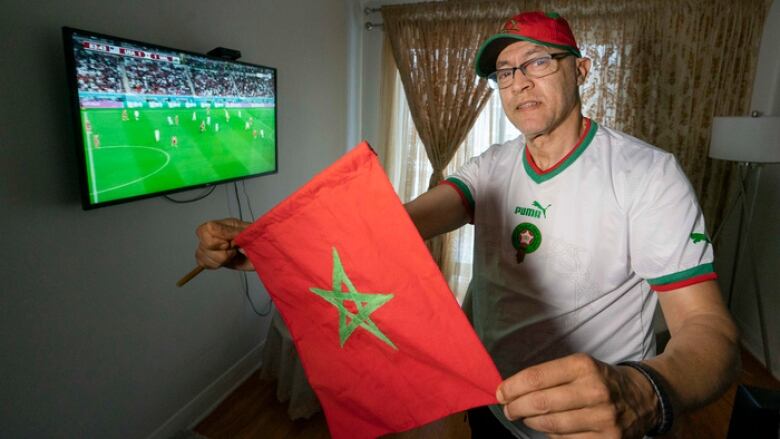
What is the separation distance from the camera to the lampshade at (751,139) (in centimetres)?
230

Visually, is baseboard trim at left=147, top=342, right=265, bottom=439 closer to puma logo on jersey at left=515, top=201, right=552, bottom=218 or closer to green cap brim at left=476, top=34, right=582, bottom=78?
puma logo on jersey at left=515, top=201, right=552, bottom=218

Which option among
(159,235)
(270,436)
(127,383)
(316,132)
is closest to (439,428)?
(270,436)

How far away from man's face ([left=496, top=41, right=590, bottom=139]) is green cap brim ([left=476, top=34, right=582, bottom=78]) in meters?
0.02

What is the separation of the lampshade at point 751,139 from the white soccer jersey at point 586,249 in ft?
6.82

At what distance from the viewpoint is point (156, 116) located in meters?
1.63

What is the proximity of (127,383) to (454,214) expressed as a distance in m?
1.68

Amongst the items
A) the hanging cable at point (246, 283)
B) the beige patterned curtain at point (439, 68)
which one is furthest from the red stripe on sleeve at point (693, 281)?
the beige patterned curtain at point (439, 68)

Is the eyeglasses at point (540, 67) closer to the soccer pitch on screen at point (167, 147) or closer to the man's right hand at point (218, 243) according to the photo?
the man's right hand at point (218, 243)

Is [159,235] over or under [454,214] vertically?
under

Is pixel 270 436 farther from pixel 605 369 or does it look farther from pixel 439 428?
pixel 605 369

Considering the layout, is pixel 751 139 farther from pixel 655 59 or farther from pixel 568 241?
pixel 568 241

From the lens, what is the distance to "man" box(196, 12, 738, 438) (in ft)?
2.25

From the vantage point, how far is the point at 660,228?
760 mm

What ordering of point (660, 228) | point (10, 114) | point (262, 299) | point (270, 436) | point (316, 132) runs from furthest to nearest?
point (316, 132), point (262, 299), point (270, 436), point (10, 114), point (660, 228)
